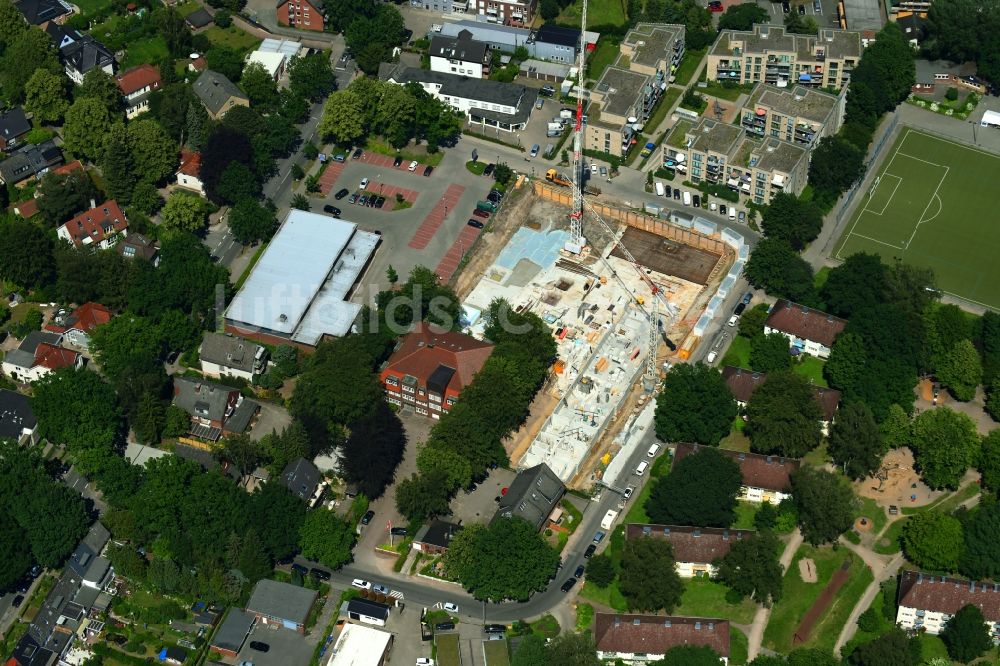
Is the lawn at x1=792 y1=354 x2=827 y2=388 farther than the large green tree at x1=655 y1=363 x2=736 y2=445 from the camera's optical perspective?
Yes

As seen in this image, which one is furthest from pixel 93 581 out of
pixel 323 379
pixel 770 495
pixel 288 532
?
pixel 770 495

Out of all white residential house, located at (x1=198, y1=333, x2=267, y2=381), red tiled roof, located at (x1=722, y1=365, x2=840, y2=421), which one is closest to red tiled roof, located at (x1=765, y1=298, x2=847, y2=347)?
red tiled roof, located at (x1=722, y1=365, x2=840, y2=421)

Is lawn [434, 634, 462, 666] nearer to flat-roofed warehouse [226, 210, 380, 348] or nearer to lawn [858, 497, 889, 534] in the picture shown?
flat-roofed warehouse [226, 210, 380, 348]

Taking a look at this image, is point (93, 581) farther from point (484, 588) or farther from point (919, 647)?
point (919, 647)

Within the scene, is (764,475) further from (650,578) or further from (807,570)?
(650,578)

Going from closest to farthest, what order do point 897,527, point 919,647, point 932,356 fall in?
point 919,647
point 897,527
point 932,356

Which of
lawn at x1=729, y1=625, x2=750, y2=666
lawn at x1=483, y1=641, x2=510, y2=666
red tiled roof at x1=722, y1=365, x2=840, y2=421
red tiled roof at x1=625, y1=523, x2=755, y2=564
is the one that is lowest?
lawn at x1=483, y1=641, x2=510, y2=666

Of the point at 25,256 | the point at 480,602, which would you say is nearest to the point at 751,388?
the point at 480,602

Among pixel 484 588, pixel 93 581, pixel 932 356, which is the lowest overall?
pixel 93 581

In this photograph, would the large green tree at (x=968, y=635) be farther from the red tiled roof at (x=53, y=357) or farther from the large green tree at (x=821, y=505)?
the red tiled roof at (x=53, y=357)
